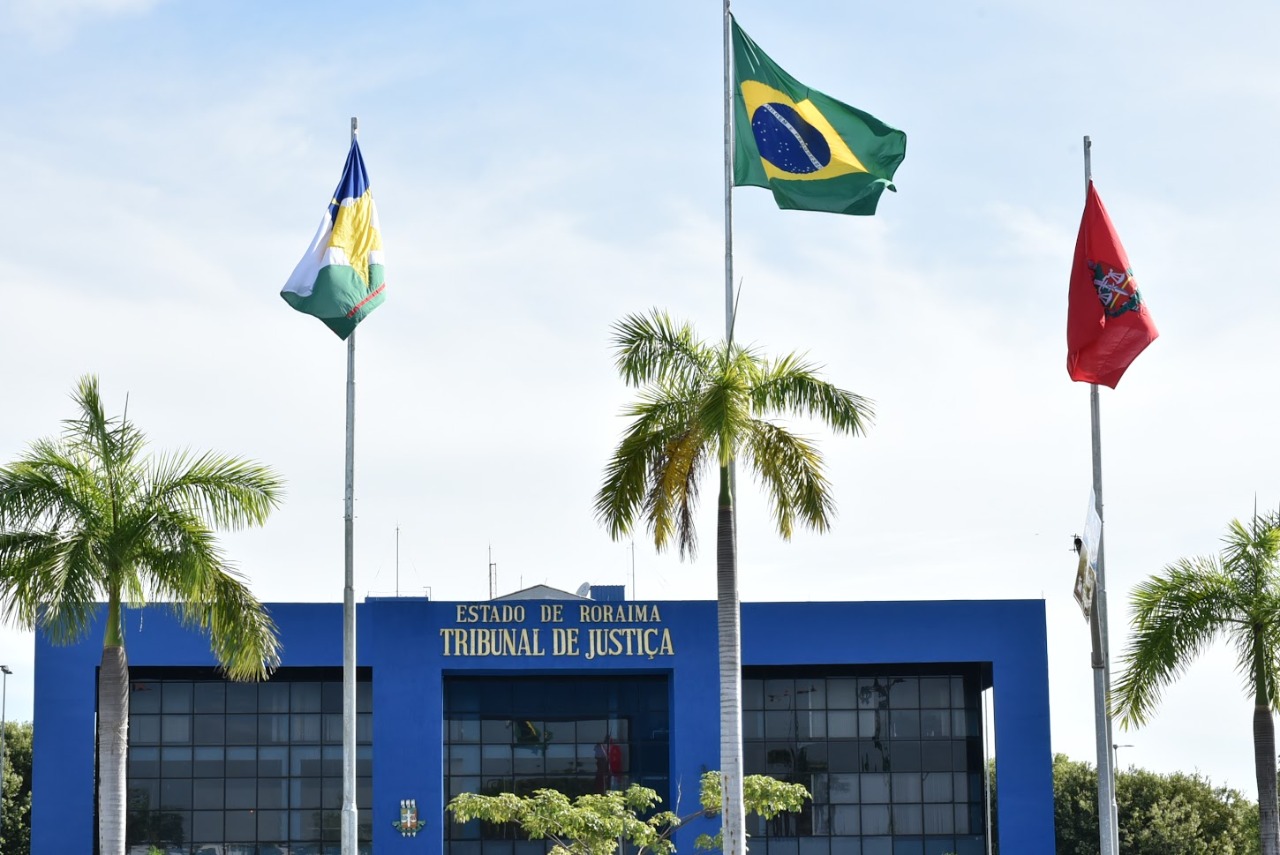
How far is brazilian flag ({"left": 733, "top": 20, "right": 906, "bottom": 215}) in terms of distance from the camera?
2638 cm

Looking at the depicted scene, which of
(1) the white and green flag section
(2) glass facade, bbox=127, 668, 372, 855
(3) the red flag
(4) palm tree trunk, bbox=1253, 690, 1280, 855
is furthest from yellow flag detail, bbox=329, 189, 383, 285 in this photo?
(2) glass facade, bbox=127, 668, 372, 855

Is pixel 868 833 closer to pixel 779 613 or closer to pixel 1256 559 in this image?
pixel 779 613

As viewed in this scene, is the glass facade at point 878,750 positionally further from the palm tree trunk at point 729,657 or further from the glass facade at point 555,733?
the palm tree trunk at point 729,657

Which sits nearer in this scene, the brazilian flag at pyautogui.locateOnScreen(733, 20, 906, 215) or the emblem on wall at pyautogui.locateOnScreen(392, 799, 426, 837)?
the brazilian flag at pyautogui.locateOnScreen(733, 20, 906, 215)

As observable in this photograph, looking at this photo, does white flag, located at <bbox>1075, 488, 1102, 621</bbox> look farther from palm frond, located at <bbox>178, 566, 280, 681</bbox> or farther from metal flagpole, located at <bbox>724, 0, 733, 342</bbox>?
palm frond, located at <bbox>178, 566, 280, 681</bbox>

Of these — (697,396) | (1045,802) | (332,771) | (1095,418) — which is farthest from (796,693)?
(697,396)

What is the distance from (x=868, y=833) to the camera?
51969 millimetres

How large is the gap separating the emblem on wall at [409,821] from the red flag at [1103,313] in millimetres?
24312

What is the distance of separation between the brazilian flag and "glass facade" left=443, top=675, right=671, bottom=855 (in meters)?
27.9

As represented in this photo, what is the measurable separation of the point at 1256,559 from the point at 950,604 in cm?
2183

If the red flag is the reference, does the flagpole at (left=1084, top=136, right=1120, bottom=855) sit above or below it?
below

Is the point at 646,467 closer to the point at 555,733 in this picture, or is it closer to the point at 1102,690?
the point at 1102,690

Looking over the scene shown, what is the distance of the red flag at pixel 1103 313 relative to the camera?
1172 inches

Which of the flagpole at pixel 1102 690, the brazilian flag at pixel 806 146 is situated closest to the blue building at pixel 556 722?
the flagpole at pixel 1102 690
